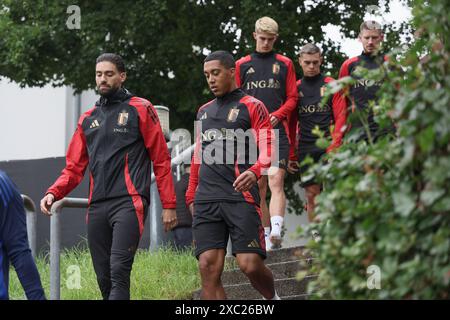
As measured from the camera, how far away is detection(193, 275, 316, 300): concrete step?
9562 millimetres

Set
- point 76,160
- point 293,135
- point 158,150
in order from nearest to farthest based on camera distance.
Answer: point 158,150
point 76,160
point 293,135

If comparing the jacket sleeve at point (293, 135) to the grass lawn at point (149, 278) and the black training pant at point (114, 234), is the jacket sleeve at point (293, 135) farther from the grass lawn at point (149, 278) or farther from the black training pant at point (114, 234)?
the black training pant at point (114, 234)

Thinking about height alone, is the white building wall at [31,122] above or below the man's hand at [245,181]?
above

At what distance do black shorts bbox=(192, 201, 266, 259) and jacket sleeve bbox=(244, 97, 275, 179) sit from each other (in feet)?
1.05

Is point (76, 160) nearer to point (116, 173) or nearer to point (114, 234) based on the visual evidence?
point (116, 173)

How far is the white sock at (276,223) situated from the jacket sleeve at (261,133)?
2307 millimetres

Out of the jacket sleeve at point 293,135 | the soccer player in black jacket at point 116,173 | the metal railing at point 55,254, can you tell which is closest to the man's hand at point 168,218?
the soccer player in black jacket at point 116,173

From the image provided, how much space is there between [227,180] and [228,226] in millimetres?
335

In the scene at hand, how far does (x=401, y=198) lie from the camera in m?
4.52

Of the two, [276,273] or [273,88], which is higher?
[273,88]

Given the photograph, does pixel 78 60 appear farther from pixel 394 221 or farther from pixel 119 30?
pixel 394 221

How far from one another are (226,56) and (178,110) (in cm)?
1055

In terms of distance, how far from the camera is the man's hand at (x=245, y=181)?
7.69 metres

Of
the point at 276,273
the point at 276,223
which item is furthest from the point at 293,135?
the point at 276,273
